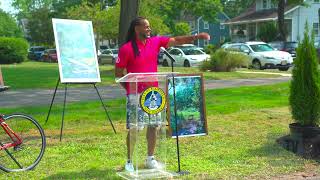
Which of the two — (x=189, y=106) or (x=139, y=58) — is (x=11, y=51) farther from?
(x=139, y=58)

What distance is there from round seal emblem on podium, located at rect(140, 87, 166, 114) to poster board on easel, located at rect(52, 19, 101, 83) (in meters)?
3.04

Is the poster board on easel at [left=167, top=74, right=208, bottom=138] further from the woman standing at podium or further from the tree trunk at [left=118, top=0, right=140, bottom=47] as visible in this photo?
the tree trunk at [left=118, top=0, right=140, bottom=47]

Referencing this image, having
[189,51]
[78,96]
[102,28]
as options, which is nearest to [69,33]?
[78,96]

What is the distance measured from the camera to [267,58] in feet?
93.5

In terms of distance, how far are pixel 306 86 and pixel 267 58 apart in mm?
20724

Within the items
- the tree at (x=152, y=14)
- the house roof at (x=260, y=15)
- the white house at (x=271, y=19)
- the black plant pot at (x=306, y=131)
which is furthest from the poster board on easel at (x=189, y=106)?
the house roof at (x=260, y=15)

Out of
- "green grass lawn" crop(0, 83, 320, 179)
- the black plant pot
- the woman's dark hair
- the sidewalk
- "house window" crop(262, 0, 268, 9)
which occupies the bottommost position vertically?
"green grass lawn" crop(0, 83, 320, 179)

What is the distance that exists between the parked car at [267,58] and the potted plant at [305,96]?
19.4m

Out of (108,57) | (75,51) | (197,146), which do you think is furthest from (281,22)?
(197,146)

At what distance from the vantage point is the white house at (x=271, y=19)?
5781 centimetres

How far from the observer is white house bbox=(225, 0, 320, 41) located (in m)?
57.8

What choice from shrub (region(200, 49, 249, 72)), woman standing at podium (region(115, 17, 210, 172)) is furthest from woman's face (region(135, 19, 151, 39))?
shrub (region(200, 49, 249, 72))

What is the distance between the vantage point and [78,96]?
14.7 meters

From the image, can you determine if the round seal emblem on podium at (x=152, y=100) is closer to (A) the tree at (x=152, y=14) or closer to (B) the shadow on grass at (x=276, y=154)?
(B) the shadow on grass at (x=276, y=154)
